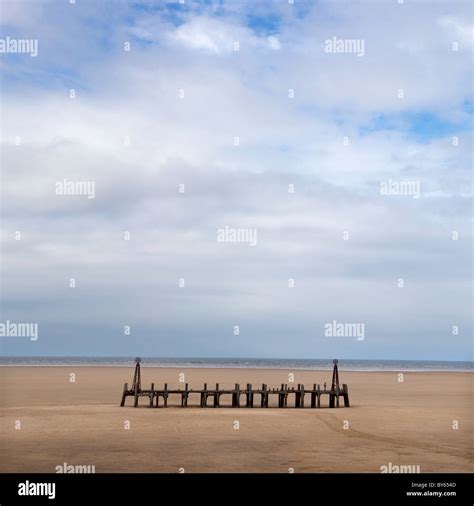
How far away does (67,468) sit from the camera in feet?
60.4

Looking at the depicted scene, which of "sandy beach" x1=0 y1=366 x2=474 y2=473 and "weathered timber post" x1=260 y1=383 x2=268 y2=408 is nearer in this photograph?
"sandy beach" x1=0 y1=366 x2=474 y2=473

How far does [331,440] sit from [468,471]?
20.0 ft

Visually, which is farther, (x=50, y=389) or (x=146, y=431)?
(x=50, y=389)

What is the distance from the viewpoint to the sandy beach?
62.8ft

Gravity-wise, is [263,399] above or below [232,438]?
below

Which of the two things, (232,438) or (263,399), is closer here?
(232,438)

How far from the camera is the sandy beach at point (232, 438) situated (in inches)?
754

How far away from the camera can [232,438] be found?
78.5 feet

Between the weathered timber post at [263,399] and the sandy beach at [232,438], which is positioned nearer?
the sandy beach at [232,438]
